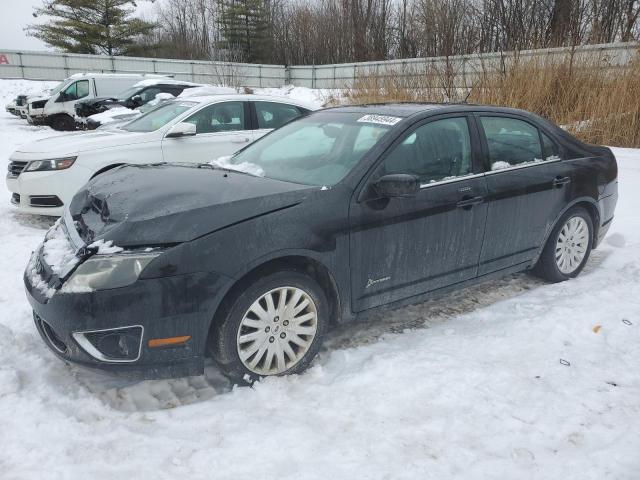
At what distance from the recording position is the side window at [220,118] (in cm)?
660

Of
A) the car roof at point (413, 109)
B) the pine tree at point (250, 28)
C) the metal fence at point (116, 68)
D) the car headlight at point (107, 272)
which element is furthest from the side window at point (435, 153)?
the pine tree at point (250, 28)

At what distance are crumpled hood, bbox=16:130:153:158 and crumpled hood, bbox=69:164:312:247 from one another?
9.31 feet

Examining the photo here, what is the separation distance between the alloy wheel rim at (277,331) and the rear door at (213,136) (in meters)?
4.06

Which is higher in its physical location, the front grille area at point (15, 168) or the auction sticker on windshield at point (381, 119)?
the auction sticker on windshield at point (381, 119)

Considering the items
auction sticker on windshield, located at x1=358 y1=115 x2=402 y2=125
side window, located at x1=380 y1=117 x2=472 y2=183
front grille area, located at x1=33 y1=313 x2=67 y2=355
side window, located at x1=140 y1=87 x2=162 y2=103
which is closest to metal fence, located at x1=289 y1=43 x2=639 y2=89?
side window, located at x1=140 y1=87 x2=162 y2=103

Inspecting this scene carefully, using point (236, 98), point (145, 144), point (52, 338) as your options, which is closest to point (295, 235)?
point (52, 338)

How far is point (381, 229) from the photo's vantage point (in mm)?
3061

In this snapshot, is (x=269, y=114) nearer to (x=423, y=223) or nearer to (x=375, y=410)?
(x=423, y=223)

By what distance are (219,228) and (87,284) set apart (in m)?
0.68

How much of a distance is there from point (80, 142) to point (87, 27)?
3777 cm

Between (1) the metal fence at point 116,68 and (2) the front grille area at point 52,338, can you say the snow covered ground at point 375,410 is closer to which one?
(2) the front grille area at point 52,338

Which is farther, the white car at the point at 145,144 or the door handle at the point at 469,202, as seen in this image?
the white car at the point at 145,144

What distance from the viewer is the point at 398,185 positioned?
2.92m

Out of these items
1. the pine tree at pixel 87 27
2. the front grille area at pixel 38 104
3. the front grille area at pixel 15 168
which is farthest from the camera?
the pine tree at pixel 87 27
